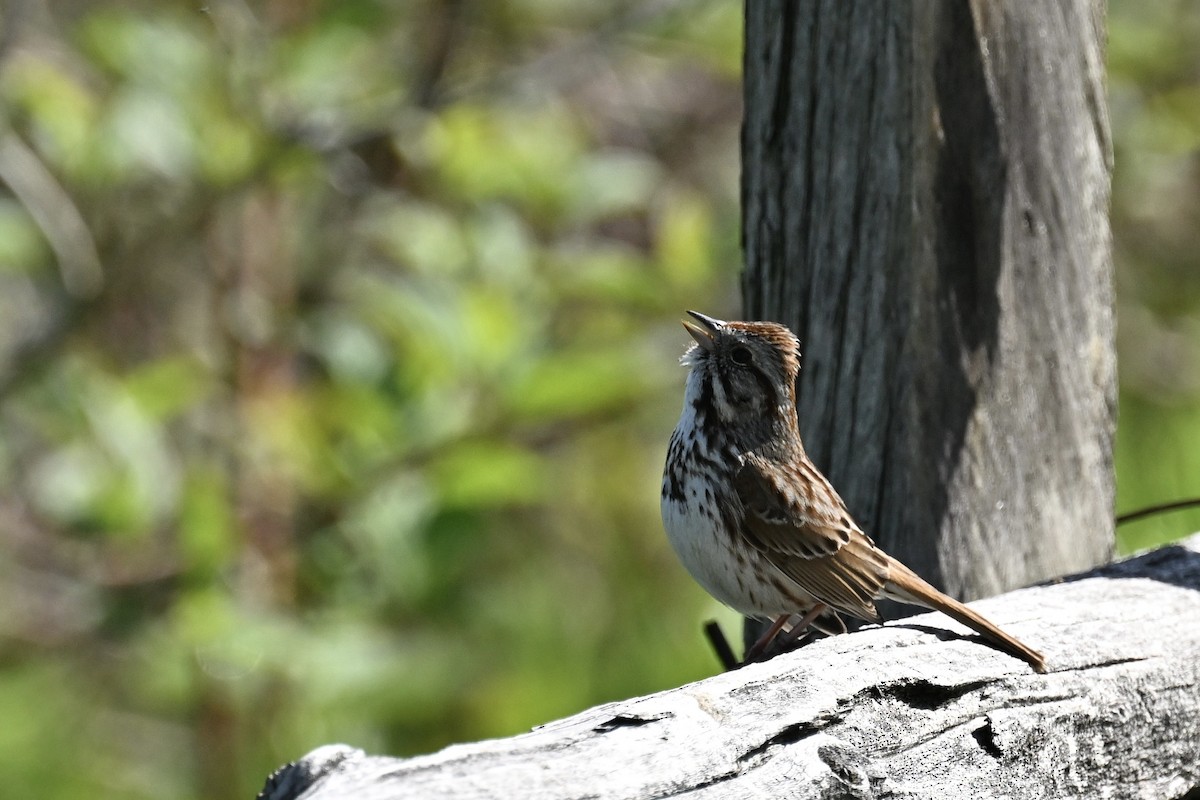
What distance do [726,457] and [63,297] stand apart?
224 cm

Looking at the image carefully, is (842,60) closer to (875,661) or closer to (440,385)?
(875,661)

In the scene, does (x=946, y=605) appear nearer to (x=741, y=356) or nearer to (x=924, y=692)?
(x=924, y=692)

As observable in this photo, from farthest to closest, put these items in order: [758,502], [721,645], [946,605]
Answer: [758,502], [721,645], [946,605]

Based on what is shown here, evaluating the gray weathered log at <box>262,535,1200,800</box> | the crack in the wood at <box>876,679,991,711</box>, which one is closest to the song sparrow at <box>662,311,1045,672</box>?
the gray weathered log at <box>262,535,1200,800</box>

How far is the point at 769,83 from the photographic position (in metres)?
2.66

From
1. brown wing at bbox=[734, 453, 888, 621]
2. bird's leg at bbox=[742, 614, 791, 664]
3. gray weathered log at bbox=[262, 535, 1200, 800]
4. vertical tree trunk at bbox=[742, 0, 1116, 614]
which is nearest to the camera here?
gray weathered log at bbox=[262, 535, 1200, 800]

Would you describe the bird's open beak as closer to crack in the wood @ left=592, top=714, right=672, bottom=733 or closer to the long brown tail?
the long brown tail

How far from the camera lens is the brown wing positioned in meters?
2.71

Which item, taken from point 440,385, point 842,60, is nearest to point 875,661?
point 842,60

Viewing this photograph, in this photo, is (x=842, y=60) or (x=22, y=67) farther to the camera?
(x=22, y=67)

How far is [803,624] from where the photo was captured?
2.91m

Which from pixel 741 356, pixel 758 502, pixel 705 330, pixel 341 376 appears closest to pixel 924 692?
pixel 758 502

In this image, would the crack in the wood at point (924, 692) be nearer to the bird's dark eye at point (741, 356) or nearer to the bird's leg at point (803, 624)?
the bird's leg at point (803, 624)

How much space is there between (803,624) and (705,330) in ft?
2.22
